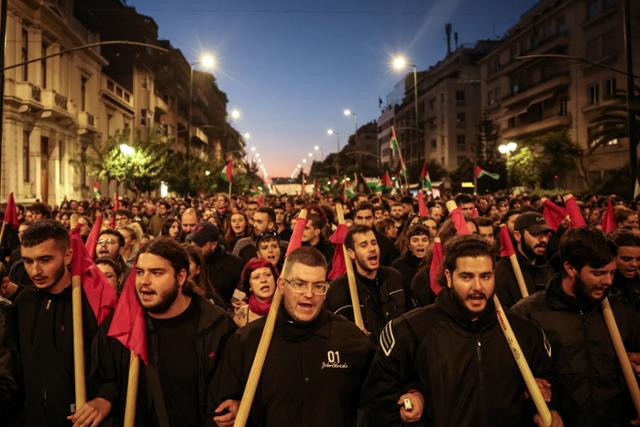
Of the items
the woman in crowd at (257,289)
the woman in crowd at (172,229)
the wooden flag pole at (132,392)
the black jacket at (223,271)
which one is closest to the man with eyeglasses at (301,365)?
the wooden flag pole at (132,392)

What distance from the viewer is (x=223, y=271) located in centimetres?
662

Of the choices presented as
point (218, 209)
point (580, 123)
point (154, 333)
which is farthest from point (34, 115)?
point (580, 123)

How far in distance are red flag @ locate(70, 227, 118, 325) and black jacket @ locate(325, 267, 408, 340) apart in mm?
1795

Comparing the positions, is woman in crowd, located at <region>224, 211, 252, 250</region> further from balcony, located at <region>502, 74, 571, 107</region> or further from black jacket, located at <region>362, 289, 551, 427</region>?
balcony, located at <region>502, 74, 571, 107</region>

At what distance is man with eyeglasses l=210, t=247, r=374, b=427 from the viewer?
3133 mm

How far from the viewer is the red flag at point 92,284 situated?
3816 millimetres

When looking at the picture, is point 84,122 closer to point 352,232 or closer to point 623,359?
point 352,232

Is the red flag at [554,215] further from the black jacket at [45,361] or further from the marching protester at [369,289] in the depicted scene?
the black jacket at [45,361]

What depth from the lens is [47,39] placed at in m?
28.0

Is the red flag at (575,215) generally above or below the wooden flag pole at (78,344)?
above

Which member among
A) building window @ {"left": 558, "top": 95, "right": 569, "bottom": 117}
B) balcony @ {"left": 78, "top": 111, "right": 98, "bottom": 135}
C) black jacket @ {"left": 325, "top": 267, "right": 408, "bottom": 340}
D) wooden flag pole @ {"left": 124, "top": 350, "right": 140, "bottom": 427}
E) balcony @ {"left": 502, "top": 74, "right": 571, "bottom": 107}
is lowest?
wooden flag pole @ {"left": 124, "top": 350, "right": 140, "bottom": 427}

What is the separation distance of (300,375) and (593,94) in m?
43.1

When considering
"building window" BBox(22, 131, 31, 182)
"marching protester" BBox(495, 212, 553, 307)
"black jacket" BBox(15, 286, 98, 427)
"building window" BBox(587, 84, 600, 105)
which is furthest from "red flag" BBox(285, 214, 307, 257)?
"building window" BBox(587, 84, 600, 105)

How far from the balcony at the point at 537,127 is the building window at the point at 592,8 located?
7.32 meters
